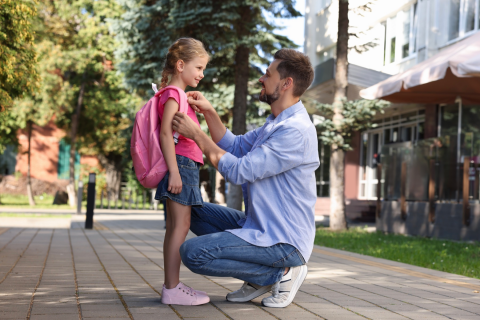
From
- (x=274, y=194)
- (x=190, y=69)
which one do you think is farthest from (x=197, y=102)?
(x=274, y=194)

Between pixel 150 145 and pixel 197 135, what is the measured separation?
0.36 metres

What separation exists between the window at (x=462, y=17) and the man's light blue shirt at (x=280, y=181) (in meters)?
13.4

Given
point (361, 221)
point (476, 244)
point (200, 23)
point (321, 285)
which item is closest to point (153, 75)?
point (200, 23)

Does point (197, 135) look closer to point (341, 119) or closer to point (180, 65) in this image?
point (180, 65)

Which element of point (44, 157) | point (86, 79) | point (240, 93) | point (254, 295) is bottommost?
point (254, 295)

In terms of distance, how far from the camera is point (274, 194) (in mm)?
3822

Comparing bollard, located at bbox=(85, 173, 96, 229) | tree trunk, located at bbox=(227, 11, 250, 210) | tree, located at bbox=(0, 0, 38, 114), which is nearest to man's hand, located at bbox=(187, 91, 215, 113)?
tree, located at bbox=(0, 0, 38, 114)

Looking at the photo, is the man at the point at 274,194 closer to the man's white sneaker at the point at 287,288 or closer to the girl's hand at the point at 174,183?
the man's white sneaker at the point at 287,288

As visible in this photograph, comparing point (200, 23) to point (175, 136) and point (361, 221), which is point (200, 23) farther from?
point (175, 136)

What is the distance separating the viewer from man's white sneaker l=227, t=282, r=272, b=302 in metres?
4.12

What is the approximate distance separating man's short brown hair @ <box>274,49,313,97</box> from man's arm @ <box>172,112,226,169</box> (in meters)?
0.65

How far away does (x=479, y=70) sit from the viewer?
30.2 ft

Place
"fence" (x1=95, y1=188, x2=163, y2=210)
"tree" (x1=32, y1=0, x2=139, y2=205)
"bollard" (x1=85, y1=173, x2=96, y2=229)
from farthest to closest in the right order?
1. "tree" (x1=32, y1=0, x2=139, y2=205)
2. "fence" (x1=95, y1=188, x2=163, y2=210)
3. "bollard" (x1=85, y1=173, x2=96, y2=229)

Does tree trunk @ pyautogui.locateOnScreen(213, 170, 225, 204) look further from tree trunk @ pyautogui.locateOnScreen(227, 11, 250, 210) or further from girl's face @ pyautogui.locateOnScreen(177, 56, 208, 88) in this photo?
girl's face @ pyautogui.locateOnScreen(177, 56, 208, 88)
